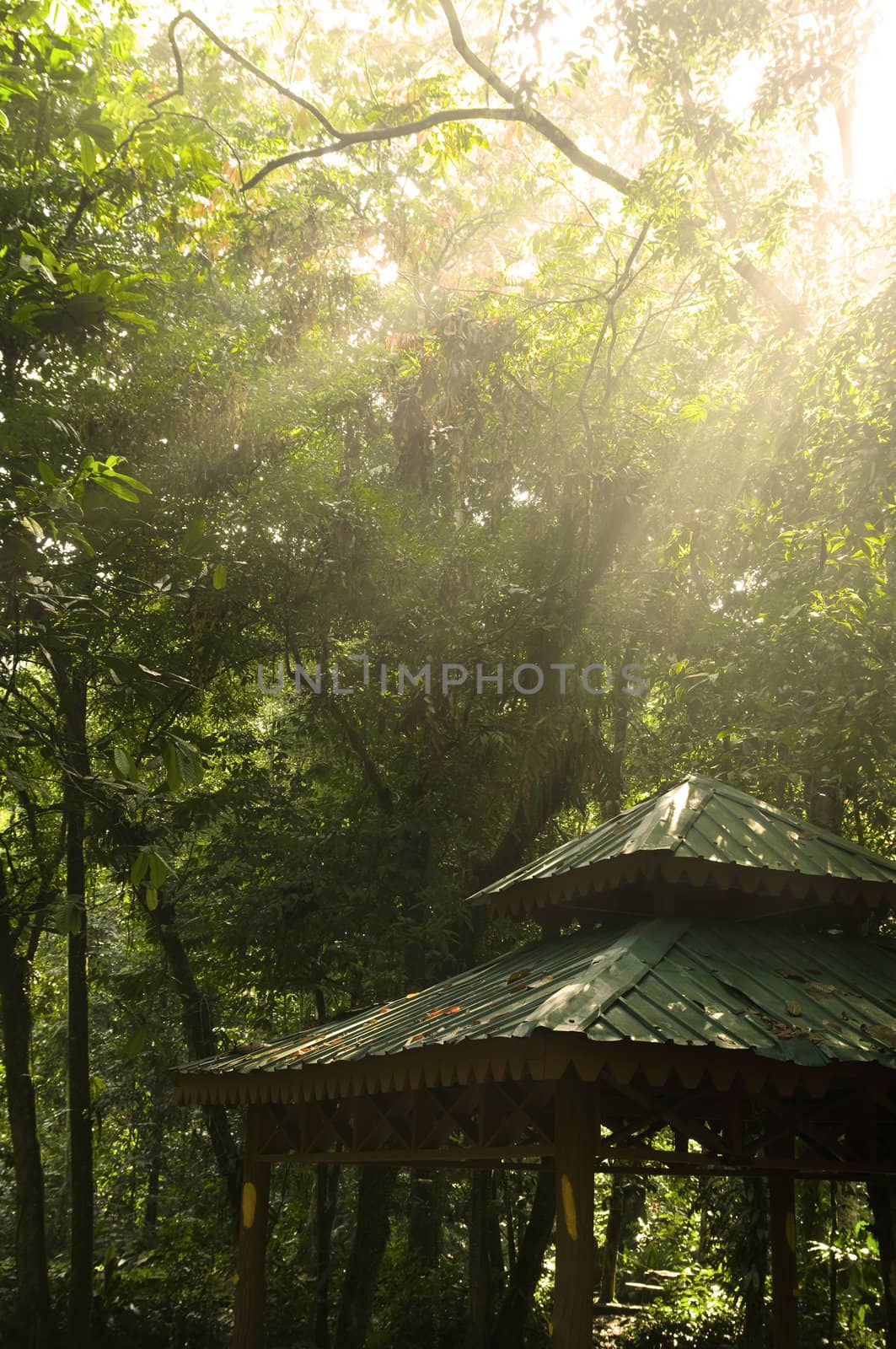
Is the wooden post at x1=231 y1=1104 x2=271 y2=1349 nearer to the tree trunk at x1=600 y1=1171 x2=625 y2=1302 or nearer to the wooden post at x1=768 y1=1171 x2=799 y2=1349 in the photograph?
the wooden post at x1=768 y1=1171 x2=799 y2=1349

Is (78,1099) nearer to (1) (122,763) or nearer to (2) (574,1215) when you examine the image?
(2) (574,1215)

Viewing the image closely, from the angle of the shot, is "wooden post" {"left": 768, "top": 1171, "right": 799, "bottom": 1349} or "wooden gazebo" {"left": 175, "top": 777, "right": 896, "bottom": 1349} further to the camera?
"wooden post" {"left": 768, "top": 1171, "right": 799, "bottom": 1349}

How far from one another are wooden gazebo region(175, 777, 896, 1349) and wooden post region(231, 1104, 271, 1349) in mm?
16

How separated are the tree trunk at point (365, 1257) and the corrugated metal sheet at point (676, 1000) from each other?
19.4 ft

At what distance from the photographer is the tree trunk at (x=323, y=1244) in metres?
13.5

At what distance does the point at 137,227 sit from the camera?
1112cm

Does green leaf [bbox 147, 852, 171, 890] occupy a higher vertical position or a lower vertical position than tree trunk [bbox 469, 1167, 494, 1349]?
higher

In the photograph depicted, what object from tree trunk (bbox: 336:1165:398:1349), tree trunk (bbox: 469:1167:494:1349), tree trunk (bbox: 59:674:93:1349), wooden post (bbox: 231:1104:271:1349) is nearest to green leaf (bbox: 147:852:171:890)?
wooden post (bbox: 231:1104:271:1349)

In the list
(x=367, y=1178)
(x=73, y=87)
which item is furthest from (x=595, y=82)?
(x=367, y=1178)

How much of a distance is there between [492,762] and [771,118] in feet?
23.6

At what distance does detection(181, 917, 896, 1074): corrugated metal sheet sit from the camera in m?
4.77

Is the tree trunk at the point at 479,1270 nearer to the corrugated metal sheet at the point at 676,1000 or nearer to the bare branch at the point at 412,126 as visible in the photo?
the corrugated metal sheet at the point at 676,1000

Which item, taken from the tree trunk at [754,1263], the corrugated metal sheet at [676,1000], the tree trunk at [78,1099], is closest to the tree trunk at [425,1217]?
the tree trunk at [78,1099]

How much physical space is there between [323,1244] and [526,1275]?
10.8 ft
